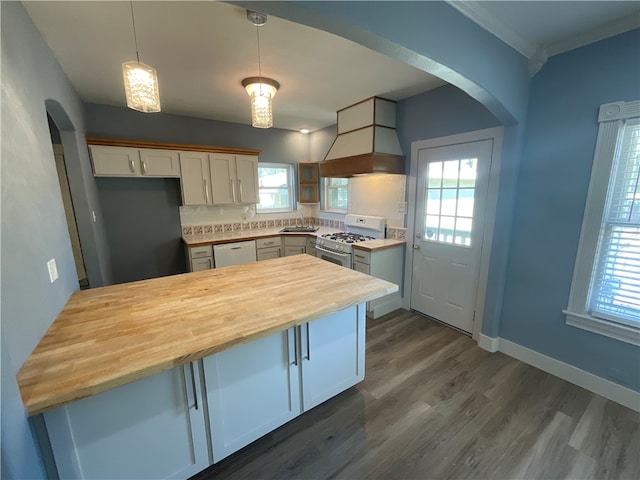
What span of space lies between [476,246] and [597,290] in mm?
880

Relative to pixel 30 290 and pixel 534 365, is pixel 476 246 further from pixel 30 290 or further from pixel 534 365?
pixel 30 290

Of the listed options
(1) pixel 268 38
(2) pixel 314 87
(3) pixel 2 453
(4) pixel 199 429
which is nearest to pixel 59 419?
(3) pixel 2 453

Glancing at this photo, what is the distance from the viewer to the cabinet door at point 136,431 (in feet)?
3.46

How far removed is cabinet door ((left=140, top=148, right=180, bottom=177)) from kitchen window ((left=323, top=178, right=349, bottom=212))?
7.49 feet

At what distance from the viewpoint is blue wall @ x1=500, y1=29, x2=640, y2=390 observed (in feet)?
5.87

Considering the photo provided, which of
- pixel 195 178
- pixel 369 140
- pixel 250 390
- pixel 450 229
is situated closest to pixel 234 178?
pixel 195 178

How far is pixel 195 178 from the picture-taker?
3523 mm

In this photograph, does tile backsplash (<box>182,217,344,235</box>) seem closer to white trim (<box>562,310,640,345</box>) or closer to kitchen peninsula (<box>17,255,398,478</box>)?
kitchen peninsula (<box>17,255,398,478</box>)

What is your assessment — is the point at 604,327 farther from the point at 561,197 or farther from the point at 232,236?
the point at 232,236

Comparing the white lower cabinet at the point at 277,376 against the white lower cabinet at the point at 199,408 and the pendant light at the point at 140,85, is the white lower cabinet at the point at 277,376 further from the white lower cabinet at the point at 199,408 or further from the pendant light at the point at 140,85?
the pendant light at the point at 140,85

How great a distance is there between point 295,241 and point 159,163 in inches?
80.6

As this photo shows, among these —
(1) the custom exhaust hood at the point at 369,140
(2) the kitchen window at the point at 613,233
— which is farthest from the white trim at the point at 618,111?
(1) the custom exhaust hood at the point at 369,140

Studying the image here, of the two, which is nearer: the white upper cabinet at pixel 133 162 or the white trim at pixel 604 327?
the white trim at pixel 604 327

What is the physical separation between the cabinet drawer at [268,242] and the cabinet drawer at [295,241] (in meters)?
0.14
